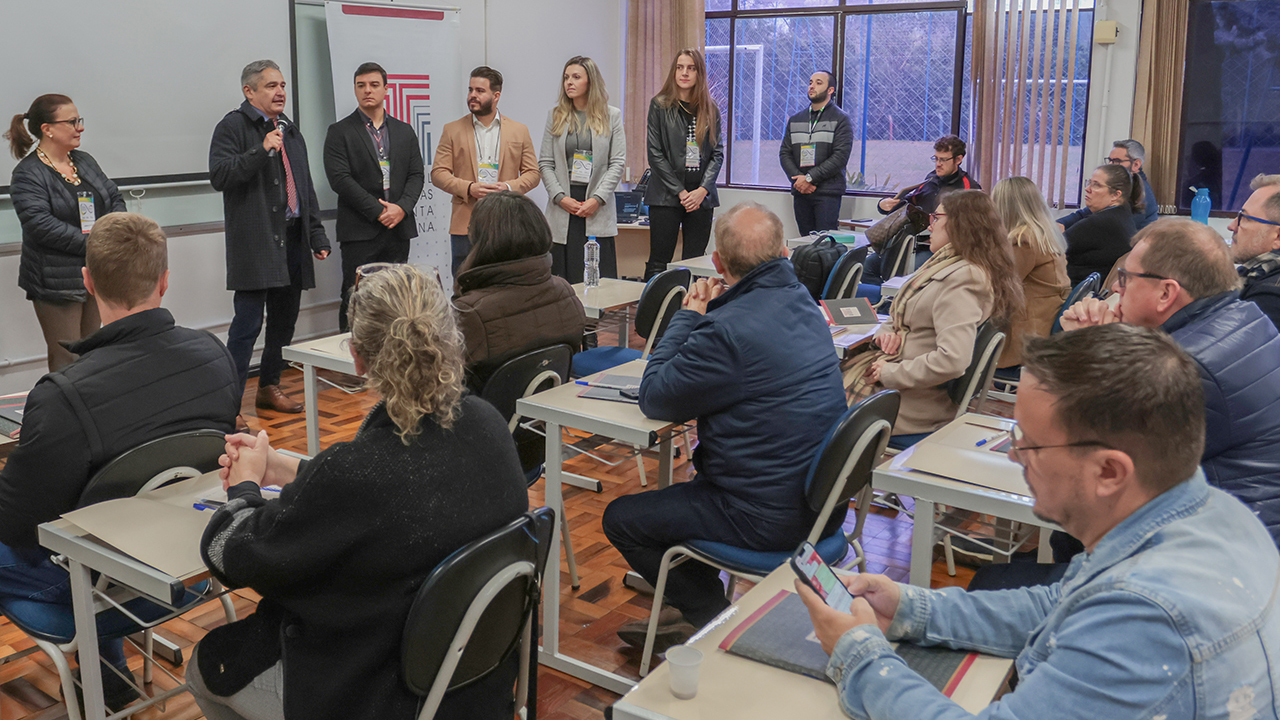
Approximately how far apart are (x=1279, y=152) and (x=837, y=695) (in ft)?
23.3

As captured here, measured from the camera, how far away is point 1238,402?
194 cm

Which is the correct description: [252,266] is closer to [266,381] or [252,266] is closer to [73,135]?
[266,381]

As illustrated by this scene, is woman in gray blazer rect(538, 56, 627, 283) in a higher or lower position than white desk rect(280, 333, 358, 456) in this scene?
higher

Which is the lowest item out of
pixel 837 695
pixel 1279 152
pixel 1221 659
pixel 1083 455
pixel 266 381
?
pixel 266 381

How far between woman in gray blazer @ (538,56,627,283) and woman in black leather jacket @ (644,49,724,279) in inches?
15.2

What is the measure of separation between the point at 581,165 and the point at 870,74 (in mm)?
3378

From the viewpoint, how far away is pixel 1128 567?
105 cm

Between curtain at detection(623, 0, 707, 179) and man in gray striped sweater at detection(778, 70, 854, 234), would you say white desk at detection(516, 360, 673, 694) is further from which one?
curtain at detection(623, 0, 707, 179)

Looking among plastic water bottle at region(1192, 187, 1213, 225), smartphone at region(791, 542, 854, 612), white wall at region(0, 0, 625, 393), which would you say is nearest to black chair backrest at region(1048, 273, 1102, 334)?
plastic water bottle at region(1192, 187, 1213, 225)

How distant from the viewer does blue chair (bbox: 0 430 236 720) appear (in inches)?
80.5

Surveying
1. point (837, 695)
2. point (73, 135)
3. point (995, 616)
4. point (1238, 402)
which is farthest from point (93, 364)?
point (73, 135)

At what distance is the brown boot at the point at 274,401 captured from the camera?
499 cm

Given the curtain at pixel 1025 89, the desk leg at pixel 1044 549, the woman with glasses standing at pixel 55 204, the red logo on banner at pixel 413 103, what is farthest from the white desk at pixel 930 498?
the curtain at pixel 1025 89

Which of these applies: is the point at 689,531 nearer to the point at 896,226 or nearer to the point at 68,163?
the point at 68,163
